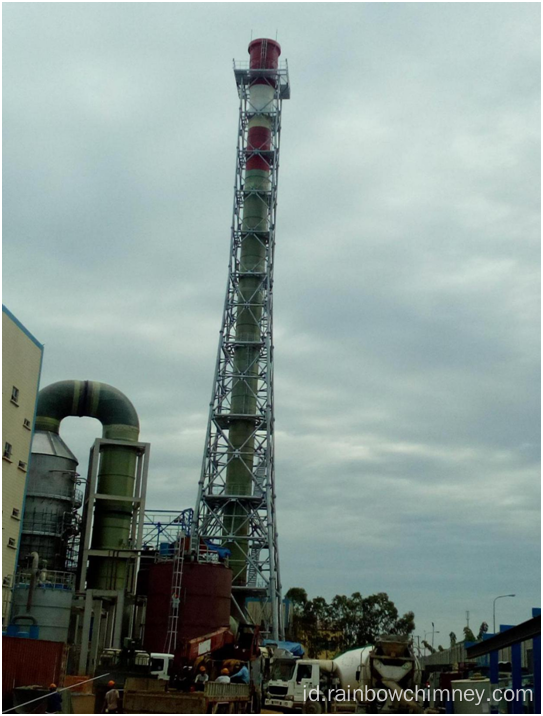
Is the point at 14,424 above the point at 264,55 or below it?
below

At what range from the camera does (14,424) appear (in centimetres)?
4038

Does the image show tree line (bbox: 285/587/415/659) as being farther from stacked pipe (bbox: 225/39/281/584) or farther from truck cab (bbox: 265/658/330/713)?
truck cab (bbox: 265/658/330/713)

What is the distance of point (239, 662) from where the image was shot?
29.5 meters

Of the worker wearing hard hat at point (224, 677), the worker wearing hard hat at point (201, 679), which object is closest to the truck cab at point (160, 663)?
the worker wearing hard hat at point (201, 679)

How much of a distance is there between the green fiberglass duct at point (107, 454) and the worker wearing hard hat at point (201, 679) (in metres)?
23.0

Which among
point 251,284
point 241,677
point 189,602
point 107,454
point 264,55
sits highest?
point 264,55

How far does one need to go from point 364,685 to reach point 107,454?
28119mm

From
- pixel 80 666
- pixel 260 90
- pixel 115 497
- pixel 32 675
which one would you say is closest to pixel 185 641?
pixel 32 675

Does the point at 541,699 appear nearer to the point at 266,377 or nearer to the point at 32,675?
the point at 32,675

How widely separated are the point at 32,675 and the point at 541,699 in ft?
56.6

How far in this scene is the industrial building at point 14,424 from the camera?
39406 mm

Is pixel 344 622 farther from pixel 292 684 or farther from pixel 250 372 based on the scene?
pixel 292 684

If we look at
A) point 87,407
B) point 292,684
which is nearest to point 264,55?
point 87,407

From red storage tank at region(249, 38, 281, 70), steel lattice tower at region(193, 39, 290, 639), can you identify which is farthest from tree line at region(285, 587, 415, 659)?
red storage tank at region(249, 38, 281, 70)
